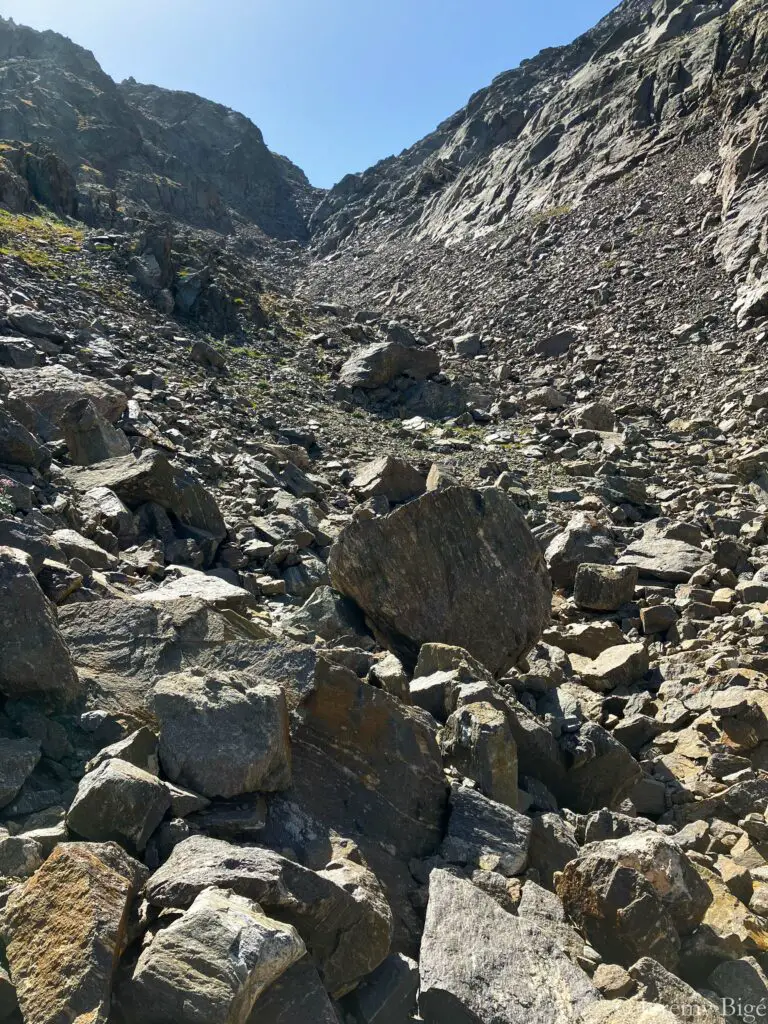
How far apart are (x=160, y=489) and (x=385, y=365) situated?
47.6ft

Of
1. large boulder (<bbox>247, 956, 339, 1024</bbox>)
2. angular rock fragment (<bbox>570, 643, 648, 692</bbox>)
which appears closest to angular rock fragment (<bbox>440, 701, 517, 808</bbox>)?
large boulder (<bbox>247, 956, 339, 1024</bbox>)

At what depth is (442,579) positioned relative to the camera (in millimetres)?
8047

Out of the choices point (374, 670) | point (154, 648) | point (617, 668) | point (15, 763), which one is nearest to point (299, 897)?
point (15, 763)

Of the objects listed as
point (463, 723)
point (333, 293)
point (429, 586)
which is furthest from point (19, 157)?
point (463, 723)

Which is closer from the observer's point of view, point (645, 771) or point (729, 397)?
point (645, 771)

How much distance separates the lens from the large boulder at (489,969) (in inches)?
123

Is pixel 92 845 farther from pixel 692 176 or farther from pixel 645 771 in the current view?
pixel 692 176

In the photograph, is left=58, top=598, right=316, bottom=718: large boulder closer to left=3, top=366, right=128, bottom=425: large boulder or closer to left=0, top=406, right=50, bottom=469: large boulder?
left=0, top=406, right=50, bottom=469: large boulder

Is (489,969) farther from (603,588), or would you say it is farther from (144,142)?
(144,142)

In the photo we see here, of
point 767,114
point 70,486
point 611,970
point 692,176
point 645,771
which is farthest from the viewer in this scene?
point 692,176

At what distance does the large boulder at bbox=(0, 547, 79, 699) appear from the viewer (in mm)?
4270

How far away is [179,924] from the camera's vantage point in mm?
2744

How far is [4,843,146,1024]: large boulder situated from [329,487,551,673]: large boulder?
198 inches

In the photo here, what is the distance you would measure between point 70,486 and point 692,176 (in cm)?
3511
